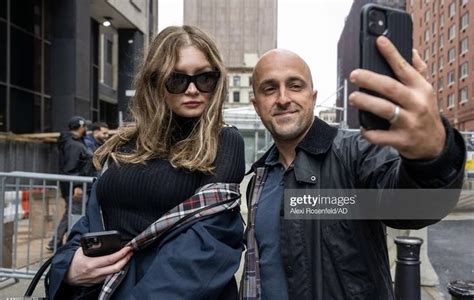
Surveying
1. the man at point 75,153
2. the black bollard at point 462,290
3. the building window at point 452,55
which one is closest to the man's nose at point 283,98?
the black bollard at point 462,290

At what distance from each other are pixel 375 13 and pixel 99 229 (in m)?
1.21

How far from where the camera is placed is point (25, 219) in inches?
185

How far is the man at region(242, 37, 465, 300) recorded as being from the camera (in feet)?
4.02

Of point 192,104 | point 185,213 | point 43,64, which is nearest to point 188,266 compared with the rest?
point 185,213

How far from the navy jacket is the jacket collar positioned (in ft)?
1.09

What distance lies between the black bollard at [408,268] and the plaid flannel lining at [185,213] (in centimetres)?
241

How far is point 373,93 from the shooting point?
0.80 m

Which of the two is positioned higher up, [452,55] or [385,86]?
[452,55]

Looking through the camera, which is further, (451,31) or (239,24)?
(451,31)

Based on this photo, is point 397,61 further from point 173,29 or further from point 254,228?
point 173,29

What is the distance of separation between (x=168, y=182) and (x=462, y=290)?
2149mm

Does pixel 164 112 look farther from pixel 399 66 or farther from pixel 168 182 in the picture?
pixel 399 66

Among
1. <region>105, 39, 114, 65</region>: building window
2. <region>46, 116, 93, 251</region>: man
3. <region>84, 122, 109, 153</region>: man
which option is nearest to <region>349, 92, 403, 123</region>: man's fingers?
<region>46, 116, 93, 251</region>: man

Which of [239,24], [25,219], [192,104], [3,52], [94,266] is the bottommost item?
[25,219]
